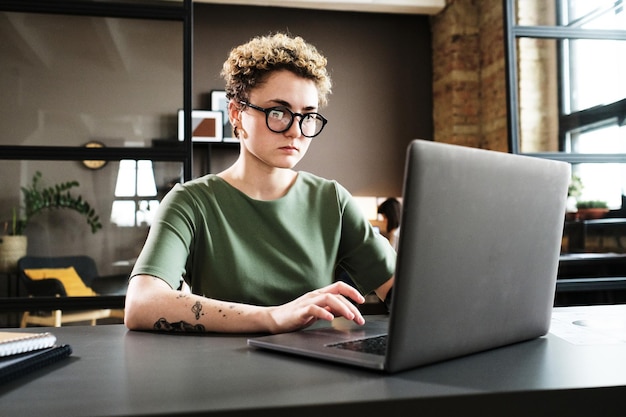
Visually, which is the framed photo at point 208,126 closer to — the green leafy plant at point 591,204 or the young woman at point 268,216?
the green leafy plant at point 591,204

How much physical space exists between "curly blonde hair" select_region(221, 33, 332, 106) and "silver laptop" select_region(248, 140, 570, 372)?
726mm

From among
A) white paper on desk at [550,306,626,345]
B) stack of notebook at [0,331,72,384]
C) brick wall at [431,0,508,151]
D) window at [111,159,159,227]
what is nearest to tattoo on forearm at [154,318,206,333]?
stack of notebook at [0,331,72,384]

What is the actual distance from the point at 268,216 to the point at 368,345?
70 centimetres

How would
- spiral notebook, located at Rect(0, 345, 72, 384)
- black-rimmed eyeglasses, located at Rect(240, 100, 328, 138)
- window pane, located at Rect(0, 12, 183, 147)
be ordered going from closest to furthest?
spiral notebook, located at Rect(0, 345, 72, 384), black-rimmed eyeglasses, located at Rect(240, 100, 328, 138), window pane, located at Rect(0, 12, 183, 147)

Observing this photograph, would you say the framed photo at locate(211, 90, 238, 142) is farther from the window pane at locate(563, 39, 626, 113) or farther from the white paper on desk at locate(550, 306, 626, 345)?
the white paper on desk at locate(550, 306, 626, 345)

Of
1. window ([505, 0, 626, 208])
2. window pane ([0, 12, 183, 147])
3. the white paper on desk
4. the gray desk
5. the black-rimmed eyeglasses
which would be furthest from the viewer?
window ([505, 0, 626, 208])

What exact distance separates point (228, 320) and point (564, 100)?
269 cm

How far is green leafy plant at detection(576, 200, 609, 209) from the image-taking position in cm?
278

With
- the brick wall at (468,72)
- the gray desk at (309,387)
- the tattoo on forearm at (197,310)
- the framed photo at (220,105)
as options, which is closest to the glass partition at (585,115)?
the tattoo on forearm at (197,310)

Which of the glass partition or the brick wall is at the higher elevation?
the brick wall

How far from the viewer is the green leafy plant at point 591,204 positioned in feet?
9.11

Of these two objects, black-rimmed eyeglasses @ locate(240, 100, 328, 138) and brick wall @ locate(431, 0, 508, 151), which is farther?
brick wall @ locate(431, 0, 508, 151)

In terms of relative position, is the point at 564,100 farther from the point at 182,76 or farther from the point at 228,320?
the point at 228,320

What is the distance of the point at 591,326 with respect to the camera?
1024 millimetres
